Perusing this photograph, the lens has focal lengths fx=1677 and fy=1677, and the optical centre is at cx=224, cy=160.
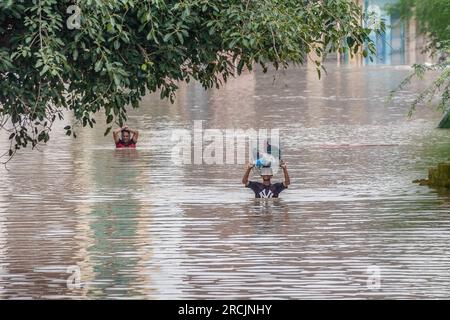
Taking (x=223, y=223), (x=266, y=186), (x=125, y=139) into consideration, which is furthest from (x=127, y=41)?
(x=125, y=139)

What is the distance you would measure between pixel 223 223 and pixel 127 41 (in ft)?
26.7

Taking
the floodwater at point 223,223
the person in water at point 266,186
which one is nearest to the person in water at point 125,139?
the floodwater at point 223,223

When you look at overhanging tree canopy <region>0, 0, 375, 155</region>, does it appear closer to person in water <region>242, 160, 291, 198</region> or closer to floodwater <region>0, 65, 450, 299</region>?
floodwater <region>0, 65, 450, 299</region>

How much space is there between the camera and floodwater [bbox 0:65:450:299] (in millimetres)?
18453

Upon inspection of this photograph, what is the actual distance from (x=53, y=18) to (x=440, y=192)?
14.1m

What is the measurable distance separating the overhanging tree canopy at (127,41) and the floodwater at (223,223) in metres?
2.11

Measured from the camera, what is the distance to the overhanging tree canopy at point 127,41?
16.6 meters

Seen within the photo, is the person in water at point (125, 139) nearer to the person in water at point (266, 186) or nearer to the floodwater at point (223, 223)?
the floodwater at point (223, 223)

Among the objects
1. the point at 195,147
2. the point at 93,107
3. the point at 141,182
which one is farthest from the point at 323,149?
the point at 93,107

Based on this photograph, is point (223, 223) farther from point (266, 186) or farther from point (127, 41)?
point (127, 41)

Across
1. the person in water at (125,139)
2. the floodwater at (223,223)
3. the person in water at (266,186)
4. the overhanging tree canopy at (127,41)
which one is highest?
the overhanging tree canopy at (127,41)

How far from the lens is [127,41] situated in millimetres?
16812

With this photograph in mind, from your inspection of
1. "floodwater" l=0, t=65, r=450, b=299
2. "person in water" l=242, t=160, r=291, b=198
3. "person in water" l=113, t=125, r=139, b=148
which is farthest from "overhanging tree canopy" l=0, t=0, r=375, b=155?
"person in water" l=113, t=125, r=139, b=148

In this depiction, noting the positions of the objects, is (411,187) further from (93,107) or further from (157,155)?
(93,107)
